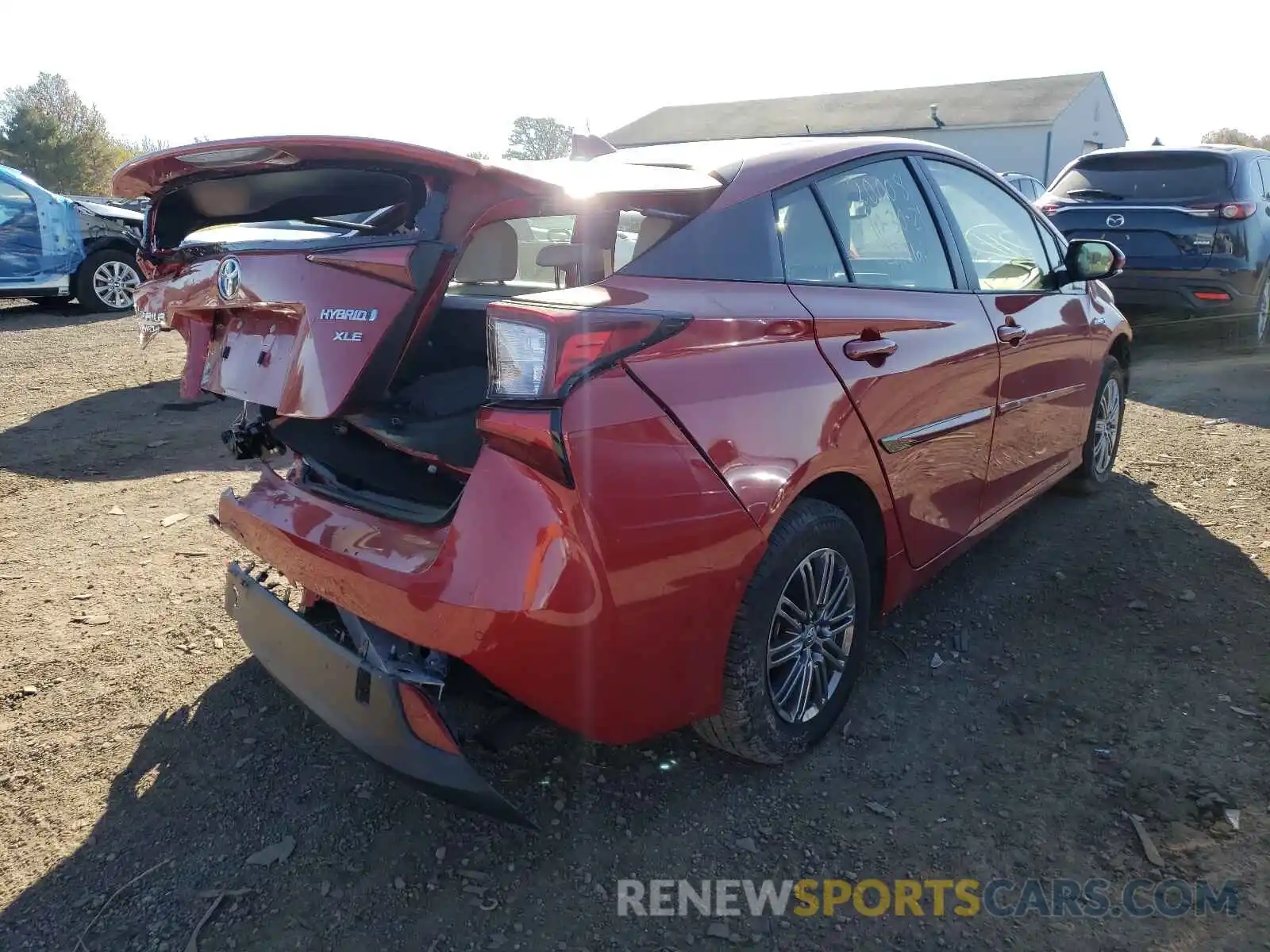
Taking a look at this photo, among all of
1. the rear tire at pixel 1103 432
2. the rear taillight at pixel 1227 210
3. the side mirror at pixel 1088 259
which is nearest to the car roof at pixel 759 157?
the side mirror at pixel 1088 259

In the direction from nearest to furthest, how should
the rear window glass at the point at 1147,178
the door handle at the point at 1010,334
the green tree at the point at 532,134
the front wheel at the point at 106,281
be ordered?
the door handle at the point at 1010,334 → the rear window glass at the point at 1147,178 → the front wheel at the point at 106,281 → the green tree at the point at 532,134

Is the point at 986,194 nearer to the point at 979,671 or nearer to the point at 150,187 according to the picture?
the point at 979,671

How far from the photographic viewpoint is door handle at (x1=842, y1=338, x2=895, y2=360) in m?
2.51

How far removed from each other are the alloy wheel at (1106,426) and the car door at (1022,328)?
1.31ft

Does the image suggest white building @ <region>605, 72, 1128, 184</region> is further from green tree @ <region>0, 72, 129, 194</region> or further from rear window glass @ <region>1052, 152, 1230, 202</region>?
rear window glass @ <region>1052, 152, 1230, 202</region>

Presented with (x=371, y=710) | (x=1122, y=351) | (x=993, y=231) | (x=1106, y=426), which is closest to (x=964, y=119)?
(x=1122, y=351)

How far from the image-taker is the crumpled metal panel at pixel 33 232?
33.0 ft

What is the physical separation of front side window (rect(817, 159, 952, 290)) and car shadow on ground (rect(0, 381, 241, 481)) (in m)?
3.96

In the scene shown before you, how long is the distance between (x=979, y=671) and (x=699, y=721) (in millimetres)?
1262

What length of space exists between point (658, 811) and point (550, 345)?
131 cm

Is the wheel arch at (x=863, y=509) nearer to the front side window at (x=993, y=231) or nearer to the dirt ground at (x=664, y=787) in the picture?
the dirt ground at (x=664, y=787)

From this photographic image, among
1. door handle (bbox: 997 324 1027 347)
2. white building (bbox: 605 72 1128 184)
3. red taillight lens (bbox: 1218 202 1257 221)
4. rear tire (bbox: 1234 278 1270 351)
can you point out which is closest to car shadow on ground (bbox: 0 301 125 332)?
door handle (bbox: 997 324 1027 347)

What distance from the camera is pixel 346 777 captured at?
2.60 m

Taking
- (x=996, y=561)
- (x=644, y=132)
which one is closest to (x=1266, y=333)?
(x=996, y=561)
